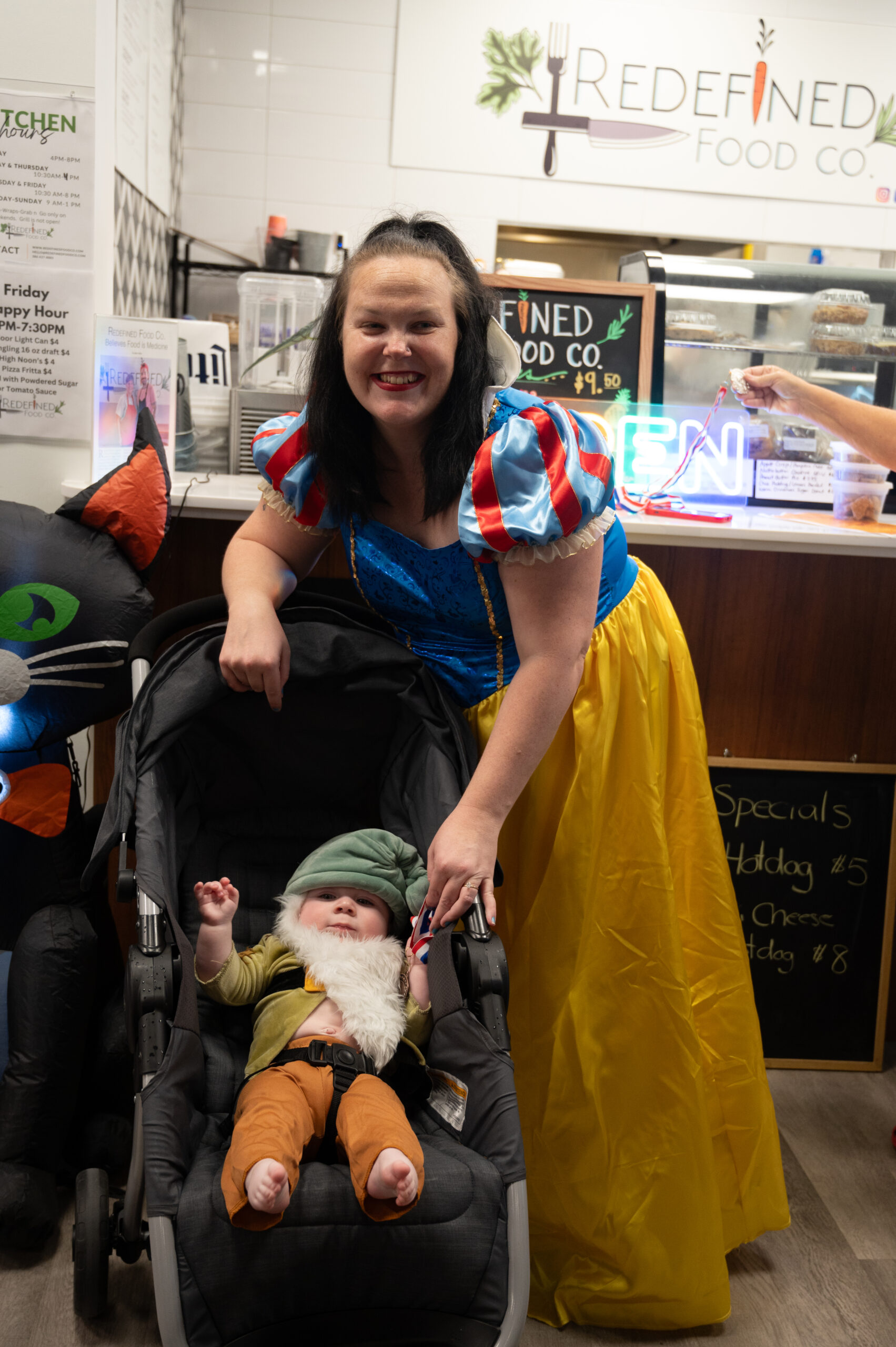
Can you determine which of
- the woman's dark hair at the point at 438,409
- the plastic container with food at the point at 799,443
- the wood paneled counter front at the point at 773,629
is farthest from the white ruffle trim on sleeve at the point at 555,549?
the plastic container with food at the point at 799,443

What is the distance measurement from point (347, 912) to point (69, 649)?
0.61m

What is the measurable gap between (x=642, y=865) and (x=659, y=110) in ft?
11.7

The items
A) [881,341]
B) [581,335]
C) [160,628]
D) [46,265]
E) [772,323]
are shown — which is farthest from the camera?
[772,323]

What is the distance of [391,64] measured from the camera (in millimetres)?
4086

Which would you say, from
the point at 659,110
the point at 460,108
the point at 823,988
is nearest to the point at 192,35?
the point at 460,108

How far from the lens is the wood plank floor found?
1.57 m

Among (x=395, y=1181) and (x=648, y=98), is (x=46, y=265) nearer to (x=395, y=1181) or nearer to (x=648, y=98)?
(x=395, y=1181)

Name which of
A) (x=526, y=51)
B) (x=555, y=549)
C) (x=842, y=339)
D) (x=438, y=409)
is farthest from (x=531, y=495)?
(x=526, y=51)

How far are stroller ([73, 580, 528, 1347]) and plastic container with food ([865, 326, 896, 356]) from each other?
1831 mm

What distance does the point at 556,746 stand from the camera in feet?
5.48

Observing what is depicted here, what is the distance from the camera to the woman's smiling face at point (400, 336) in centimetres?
138

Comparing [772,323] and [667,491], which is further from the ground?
[772,323]

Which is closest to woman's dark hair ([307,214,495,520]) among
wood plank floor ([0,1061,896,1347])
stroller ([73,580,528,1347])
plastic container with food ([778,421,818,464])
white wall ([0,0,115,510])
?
stroller ([73,580,528,1347])

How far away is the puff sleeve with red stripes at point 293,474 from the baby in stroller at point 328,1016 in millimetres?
480
